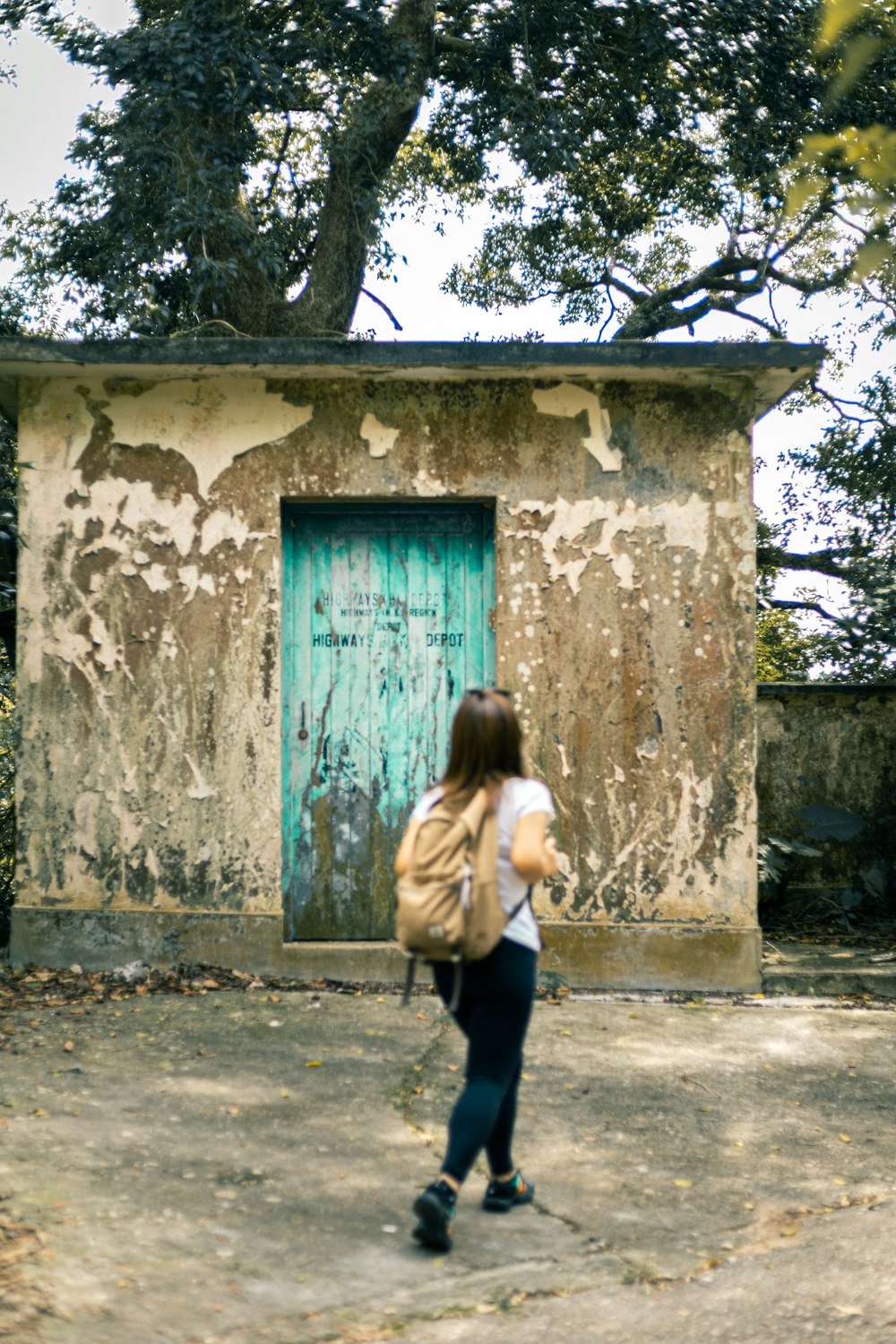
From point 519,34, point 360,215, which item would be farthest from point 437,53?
point 360,215

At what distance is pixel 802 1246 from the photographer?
138 inches

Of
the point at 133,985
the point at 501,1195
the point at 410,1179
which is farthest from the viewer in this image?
the point at 133,985

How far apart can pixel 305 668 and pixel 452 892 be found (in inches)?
143

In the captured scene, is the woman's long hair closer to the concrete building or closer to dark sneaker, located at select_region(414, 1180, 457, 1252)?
dark sneaker, located at select_region(414, 1180, 457, 1252)

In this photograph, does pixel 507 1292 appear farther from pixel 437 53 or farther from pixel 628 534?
pixel 437 53

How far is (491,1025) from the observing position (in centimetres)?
336

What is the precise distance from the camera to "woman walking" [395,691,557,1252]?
3.28m

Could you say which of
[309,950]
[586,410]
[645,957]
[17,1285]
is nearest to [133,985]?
[309,950]

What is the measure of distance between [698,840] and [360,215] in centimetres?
806

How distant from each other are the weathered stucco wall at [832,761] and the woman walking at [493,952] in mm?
5361

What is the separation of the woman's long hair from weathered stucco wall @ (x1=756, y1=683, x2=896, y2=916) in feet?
17.6

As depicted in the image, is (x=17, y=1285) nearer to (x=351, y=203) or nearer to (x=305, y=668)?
(x=305, y=668)

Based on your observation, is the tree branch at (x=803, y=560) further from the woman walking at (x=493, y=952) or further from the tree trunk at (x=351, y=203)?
the woman walking at (x=493, y=952)

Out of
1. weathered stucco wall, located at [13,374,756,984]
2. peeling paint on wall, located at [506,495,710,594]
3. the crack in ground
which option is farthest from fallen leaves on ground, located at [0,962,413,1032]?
peeling paint on wall, located at [506,495,710,594]
